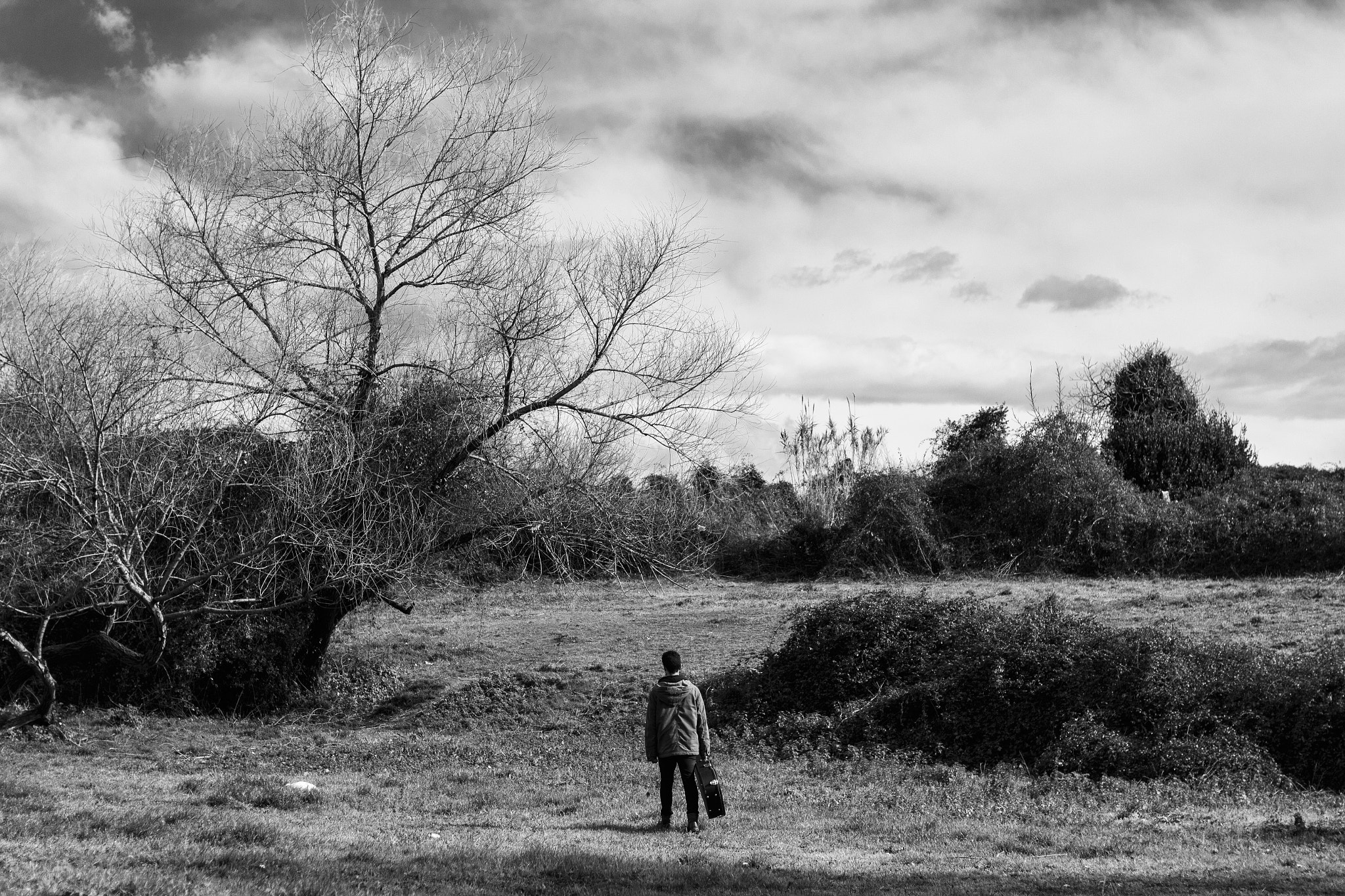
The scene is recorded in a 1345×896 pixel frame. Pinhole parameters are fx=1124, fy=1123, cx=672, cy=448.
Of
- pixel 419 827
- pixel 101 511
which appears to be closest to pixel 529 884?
pixel 419 827

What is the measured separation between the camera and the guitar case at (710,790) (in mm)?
10109

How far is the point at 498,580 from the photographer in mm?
16984

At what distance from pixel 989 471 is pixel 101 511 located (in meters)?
24.9

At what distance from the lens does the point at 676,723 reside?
33.0 feet

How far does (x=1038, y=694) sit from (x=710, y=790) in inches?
231

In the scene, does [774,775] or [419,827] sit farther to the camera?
[774,775]

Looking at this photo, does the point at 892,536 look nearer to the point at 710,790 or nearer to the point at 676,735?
the point at 710,790

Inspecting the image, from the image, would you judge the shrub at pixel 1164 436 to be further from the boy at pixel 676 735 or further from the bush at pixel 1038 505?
the boy at pixel 676 735

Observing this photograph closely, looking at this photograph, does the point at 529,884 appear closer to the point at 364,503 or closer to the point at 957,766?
the point at 957,766

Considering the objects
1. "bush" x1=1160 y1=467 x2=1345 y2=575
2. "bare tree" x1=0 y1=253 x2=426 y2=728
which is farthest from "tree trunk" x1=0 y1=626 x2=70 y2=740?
"bush" x1=1160 y1=467 x2=1345 y2=575

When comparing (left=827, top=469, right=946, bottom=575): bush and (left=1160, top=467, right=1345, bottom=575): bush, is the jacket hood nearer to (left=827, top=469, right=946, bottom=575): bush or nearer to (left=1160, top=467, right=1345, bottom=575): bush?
(left=827, top=469, right=946, bottom=575): bush

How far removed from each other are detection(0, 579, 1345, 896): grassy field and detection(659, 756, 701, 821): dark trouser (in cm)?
25

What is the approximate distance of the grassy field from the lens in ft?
25.3

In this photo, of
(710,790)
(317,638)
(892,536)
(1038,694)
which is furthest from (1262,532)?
(710,790)
